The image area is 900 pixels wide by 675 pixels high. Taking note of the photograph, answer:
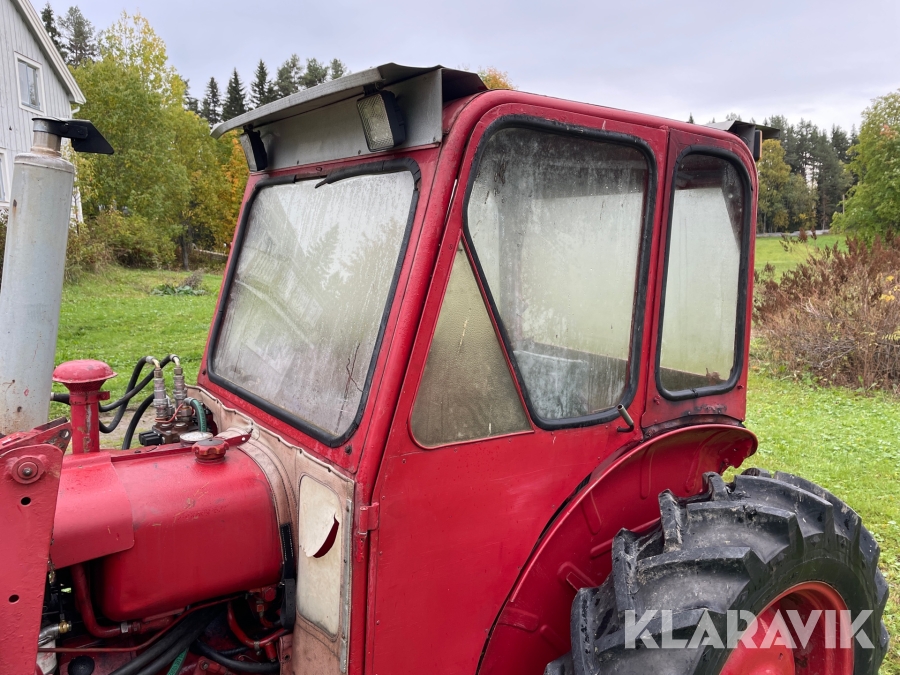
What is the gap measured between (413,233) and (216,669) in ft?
4.58

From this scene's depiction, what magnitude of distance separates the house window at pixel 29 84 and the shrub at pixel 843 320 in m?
24.1

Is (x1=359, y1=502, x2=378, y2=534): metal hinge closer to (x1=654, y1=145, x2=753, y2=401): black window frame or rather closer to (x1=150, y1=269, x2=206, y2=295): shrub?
(x1=654, y1=145, x2=753, y2=401): black window frame

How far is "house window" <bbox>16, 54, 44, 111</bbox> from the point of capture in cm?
2203

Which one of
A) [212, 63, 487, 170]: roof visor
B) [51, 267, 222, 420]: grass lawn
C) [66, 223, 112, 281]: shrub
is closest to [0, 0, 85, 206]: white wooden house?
[66, 223, 112, 281]: shrub

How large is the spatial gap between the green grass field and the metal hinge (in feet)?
9.48

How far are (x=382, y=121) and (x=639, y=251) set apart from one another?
91 cm

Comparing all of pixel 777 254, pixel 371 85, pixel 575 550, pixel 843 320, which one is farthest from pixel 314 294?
pixel 777 254

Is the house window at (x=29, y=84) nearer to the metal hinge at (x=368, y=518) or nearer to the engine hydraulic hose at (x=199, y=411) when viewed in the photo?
the engine hydraulic hose at (x=199, y=411)

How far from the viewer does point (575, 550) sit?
2.10 m

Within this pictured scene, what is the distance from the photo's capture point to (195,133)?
124 feet

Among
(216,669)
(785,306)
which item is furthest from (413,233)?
(785,306)

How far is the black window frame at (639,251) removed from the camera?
1.74m

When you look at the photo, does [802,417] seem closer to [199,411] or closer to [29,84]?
[199,411]

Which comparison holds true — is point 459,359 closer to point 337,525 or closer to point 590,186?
point 337,525
